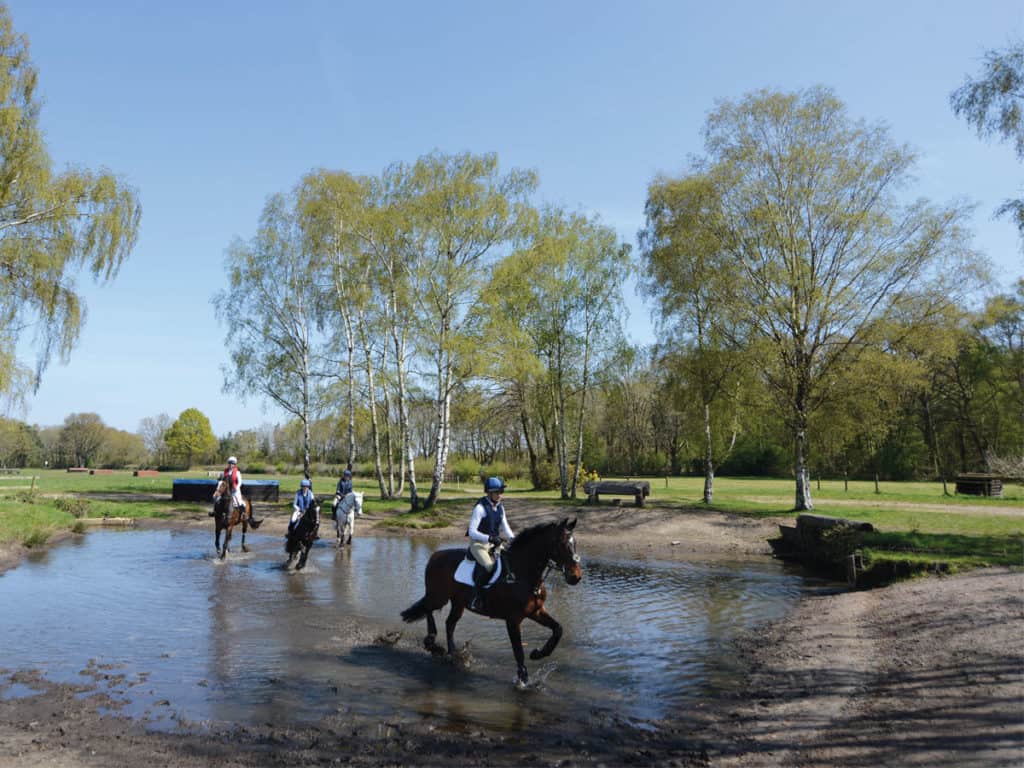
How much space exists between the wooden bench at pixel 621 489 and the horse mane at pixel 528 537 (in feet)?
76.8

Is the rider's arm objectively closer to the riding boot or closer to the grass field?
the riding boot

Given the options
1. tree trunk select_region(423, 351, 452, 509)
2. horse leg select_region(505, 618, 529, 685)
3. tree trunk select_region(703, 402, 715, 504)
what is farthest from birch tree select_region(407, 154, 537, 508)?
horse leg select_region(505, 618, 529, 685)

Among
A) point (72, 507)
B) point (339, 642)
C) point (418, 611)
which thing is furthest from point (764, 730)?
point (72, 507)

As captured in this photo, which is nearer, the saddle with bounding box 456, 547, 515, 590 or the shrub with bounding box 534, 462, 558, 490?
the saddle with bounding box 456, 547, 515, 590

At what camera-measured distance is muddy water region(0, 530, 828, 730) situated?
818 centimetres

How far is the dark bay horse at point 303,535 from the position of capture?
17859 millimetres

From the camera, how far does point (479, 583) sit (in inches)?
386

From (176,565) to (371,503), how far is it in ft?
58.8

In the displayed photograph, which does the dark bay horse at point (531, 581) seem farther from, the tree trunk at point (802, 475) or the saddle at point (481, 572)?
the tree trunk at point (802, 475)

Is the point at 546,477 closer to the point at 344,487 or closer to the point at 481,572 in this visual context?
the point at 344,487

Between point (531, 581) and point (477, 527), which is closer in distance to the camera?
point (531, 581)

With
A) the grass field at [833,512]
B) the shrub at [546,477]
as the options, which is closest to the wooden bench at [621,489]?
the grass field at [833,512]

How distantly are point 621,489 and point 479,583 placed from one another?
24.0 metres

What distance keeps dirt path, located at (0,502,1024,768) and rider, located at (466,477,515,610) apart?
2593mm
